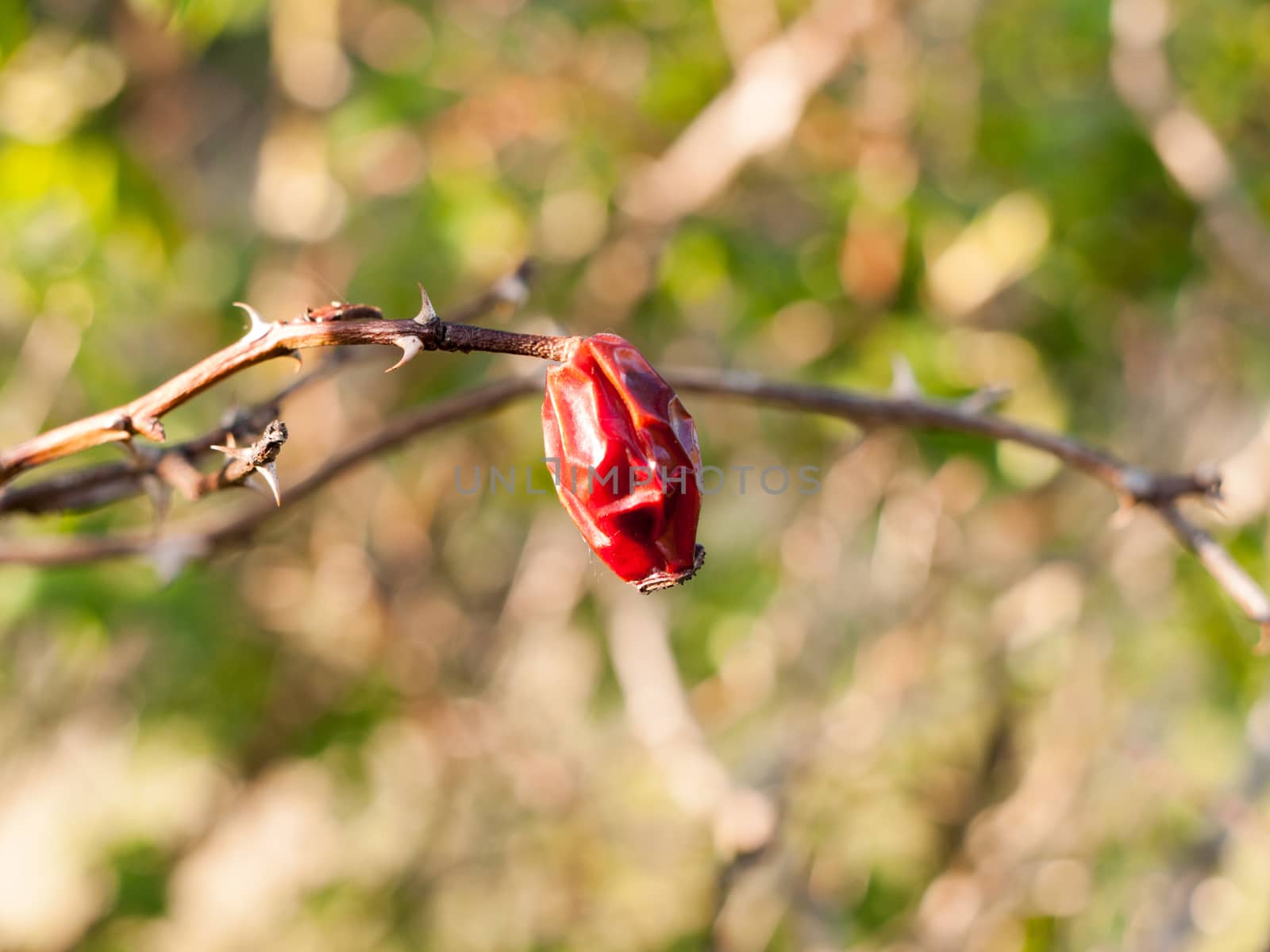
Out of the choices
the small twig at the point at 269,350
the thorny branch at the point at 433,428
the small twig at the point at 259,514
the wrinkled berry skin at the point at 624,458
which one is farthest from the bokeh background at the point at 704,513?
the wrinkled berry skin at the point at 624,458

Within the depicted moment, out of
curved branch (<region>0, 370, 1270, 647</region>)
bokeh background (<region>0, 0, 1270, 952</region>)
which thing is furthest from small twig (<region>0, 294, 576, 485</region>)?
bokeh background (<region>0, 0, 1270, 952</region>)

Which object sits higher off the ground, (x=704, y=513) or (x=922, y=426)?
(x=922, y=426)

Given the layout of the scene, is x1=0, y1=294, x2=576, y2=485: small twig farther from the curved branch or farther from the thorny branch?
the curved branch

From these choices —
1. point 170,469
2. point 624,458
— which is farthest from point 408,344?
Result: point 170,469

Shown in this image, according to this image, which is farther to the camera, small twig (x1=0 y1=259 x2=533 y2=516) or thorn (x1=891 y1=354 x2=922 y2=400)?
thorn (x1=891 y1=354 x2=922 y2=400)

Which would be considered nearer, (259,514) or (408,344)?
(408,344)

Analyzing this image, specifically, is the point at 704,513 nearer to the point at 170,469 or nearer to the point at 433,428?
the point at 433,428

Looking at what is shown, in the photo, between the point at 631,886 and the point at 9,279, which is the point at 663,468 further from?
the point at 631,886
